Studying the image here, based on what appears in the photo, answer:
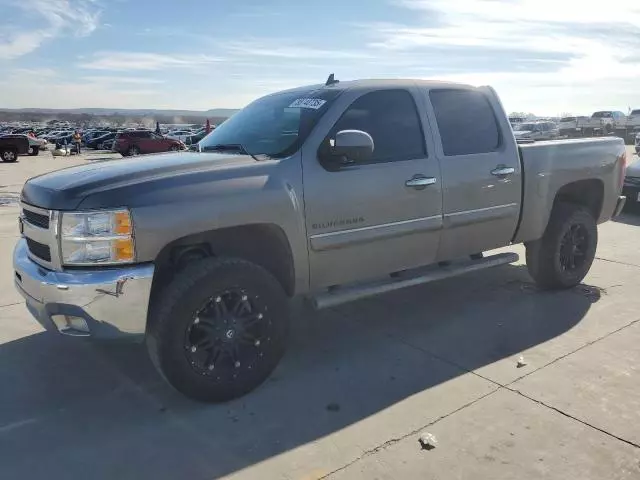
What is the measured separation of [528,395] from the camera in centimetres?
359

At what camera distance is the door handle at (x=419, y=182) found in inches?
164

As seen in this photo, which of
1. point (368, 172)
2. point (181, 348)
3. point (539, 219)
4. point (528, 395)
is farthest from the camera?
point (539, 219)

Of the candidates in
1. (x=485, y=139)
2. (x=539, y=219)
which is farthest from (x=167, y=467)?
(x=539, y=219)

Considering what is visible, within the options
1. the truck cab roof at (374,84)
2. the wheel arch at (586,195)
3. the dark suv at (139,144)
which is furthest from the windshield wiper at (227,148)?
the dark suv at (139,144)

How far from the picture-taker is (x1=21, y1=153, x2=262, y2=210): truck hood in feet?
10.2

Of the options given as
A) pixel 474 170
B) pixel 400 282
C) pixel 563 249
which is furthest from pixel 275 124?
pixel 563 249

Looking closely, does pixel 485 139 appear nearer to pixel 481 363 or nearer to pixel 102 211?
pixel 481 363

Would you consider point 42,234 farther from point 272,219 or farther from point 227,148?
point 227,148

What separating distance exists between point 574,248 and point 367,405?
3.22m

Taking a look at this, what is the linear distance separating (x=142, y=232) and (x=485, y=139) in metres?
3.01

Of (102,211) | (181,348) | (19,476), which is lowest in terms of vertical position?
(19,476)

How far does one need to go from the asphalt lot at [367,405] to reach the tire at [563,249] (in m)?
0.38

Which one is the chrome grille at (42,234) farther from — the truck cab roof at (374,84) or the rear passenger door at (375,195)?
the truck cab roof at (374,84)

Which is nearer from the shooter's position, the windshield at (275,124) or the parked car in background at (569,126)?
the windshield at (275,124)
